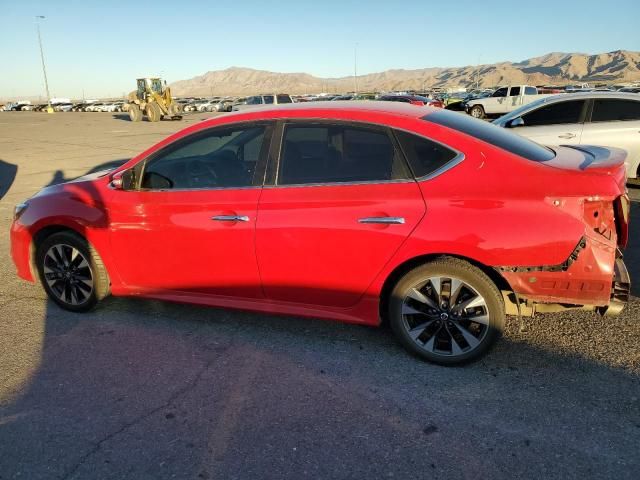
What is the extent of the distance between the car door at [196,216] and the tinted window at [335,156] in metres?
0.22

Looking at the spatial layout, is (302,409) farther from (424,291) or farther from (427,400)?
(424,291)

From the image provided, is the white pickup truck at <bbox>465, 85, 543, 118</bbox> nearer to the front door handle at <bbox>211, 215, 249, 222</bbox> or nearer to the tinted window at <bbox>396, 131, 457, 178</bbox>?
the tinted window at <bbox>396, 131, 457, 178</bbox>

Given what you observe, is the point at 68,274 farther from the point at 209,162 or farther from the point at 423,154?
the point at 423,154

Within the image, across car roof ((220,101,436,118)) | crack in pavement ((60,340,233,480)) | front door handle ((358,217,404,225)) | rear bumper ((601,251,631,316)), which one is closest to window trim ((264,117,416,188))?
car roof ((220,101,436,118))

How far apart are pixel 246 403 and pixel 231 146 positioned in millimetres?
1977

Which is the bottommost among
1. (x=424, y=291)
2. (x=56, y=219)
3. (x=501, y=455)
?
(x=501, y=455)

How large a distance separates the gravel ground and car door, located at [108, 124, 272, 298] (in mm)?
463

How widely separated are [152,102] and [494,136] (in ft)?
110

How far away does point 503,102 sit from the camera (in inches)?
1067

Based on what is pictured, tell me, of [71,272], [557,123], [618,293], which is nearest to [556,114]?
[557,123]

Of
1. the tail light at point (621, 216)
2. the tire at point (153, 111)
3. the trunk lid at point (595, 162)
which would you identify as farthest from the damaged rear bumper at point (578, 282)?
the tire at point (153, 111)

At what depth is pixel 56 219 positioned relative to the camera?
13.4 ft

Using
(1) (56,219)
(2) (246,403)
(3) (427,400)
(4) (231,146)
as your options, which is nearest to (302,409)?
(2) (246,403)

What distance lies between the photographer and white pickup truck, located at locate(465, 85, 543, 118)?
26.7 meters
